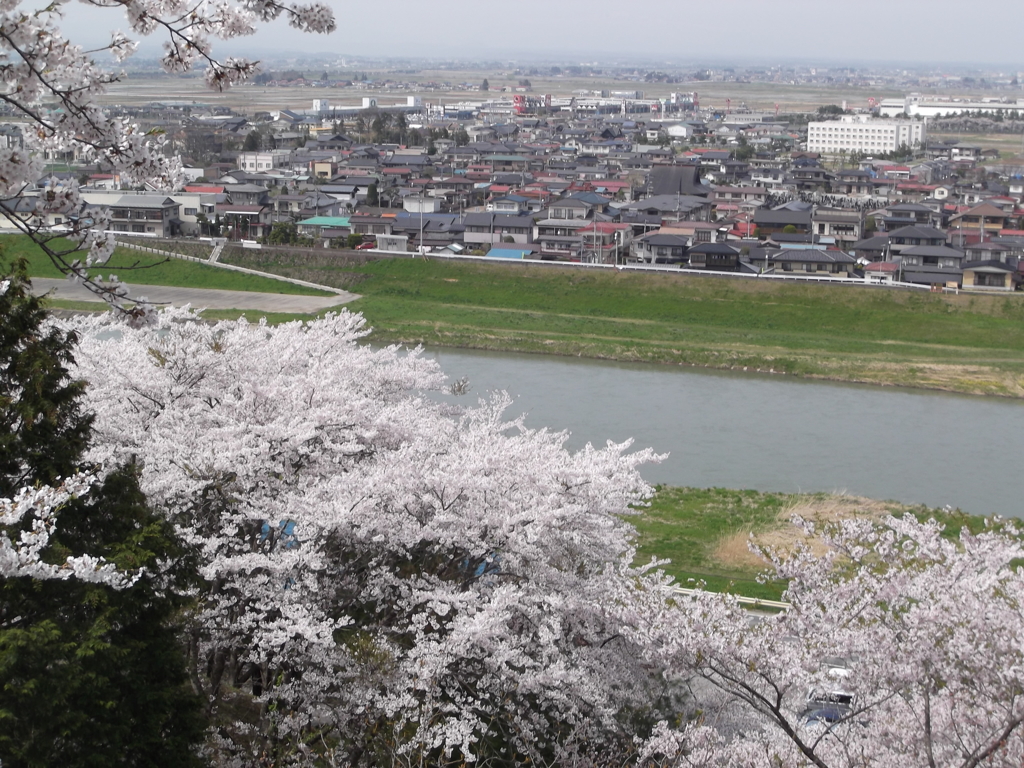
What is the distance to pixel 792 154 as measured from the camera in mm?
36844

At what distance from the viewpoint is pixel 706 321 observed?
1603cm

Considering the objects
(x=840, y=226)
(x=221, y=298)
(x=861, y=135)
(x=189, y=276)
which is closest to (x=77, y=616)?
(x=221, y=298)

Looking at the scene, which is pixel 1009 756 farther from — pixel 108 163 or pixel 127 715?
pixel 108 163

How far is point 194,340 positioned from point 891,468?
6.71 metres

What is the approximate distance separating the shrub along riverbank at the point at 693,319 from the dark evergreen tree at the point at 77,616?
10879mm

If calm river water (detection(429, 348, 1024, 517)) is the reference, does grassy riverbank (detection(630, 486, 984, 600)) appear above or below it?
above

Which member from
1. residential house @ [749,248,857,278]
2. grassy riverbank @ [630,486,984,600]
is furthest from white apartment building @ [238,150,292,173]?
grassy riverbank @ [630,486,984,600]

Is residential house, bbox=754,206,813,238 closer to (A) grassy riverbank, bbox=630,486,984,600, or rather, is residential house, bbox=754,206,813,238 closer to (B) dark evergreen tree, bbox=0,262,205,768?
(A) grassy riverbank, bbox=630,486,984,600

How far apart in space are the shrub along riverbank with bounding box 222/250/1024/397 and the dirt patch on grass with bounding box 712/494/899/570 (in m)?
4.92

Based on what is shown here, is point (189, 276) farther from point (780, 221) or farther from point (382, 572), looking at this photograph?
point (382, 572)

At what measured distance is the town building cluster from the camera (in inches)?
757

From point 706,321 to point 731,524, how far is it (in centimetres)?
812

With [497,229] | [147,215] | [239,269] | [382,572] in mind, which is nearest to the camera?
[382,572]

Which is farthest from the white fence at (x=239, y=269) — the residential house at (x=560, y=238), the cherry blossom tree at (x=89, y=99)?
Answer: the cherry blossom tree at (x=89, y=99)
